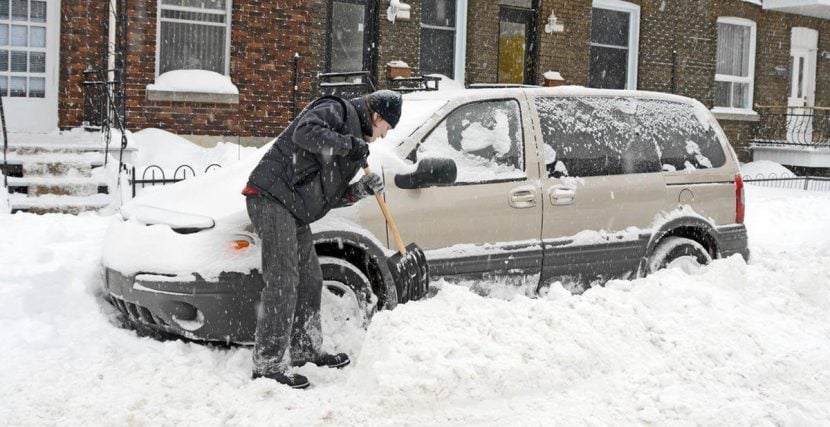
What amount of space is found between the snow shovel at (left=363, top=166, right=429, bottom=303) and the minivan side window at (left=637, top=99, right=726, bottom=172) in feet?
8.02

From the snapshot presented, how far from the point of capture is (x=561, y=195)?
6.30 m

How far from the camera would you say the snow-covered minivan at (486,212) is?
5.26 metres

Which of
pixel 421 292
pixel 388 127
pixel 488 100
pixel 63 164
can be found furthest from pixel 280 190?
pixel 63 164

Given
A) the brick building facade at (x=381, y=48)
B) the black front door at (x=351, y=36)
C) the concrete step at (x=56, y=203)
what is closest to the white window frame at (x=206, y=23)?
the brick building facade at (x=381, y=48)

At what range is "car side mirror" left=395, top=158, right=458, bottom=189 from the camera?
5609 mm

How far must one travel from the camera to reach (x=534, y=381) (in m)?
4.96

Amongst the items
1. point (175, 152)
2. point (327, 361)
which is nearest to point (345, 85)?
point (175, 152)

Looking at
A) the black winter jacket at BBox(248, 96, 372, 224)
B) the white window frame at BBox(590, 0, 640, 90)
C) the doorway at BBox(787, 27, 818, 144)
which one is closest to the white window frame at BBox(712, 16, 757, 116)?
the doorway at BBox(787, 27, 818, 144)

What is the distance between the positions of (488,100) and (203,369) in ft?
8.79

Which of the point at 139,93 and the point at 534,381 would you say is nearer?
the point at 534,381

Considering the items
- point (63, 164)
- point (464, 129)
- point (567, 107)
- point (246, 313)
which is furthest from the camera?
point (63, 164)

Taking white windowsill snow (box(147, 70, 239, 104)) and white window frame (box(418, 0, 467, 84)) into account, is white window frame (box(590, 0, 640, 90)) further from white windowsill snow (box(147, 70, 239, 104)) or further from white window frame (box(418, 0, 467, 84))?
white windowsill snow (box(147, 70, 239, 104))

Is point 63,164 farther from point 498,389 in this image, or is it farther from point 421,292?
Answer: point 498,389

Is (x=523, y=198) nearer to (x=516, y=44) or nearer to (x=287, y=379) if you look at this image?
(x=287, y=379)
